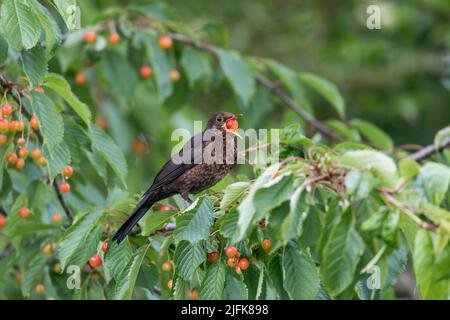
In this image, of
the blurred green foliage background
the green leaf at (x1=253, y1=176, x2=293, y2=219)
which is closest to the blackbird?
the green leaf at (x1=253, y1=176, x2=293, y2=219)

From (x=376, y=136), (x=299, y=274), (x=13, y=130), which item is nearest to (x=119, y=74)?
(x=13, y=130)

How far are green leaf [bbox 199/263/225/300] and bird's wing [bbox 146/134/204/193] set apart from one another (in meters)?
1.08

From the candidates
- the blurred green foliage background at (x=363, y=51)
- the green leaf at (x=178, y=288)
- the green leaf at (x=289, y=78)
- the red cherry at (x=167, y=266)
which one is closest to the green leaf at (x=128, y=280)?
the green leaf at (x=178, y=288)

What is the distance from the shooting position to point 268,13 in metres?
12.6

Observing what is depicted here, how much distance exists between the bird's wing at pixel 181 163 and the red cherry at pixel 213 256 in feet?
2.94

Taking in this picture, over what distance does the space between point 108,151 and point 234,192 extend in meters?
1.29

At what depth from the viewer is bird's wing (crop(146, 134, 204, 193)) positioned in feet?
15.2

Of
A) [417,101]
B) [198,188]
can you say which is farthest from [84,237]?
[417,101]

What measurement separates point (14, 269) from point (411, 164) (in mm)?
3396

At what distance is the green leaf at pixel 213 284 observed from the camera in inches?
133

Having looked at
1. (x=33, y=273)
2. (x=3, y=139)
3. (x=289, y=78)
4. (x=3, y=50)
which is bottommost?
(x=33, y=273)

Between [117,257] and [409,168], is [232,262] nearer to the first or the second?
[117,257]

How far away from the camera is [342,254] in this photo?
9.24 feet

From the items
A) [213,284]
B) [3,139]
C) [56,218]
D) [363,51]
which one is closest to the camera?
[213,284]
